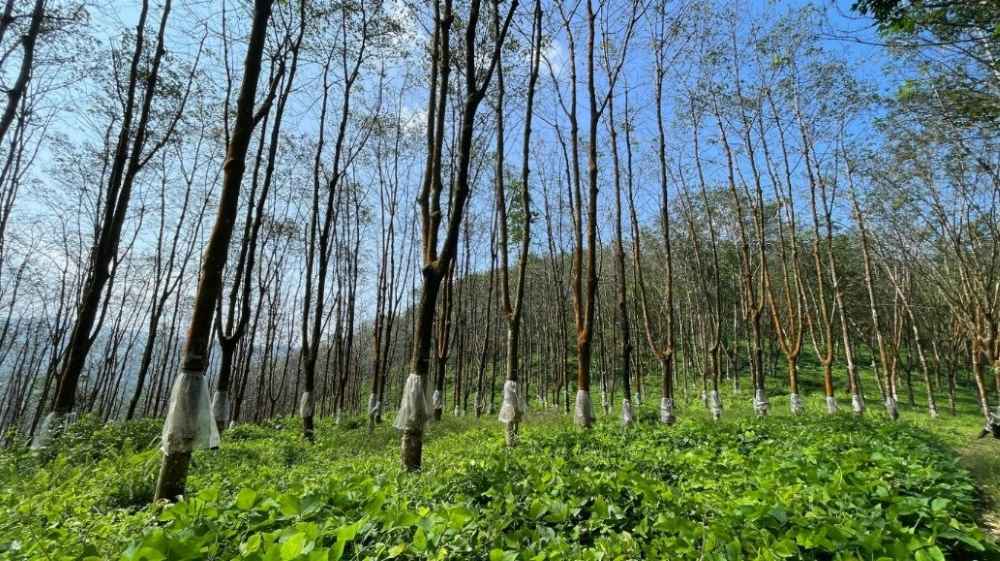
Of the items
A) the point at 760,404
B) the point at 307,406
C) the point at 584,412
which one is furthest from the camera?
the point at 760,404

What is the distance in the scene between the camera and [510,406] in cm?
726

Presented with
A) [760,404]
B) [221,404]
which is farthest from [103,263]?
[760,404]

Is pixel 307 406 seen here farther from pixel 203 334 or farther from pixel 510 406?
pixel 203 334

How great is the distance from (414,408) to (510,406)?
8.89 ft

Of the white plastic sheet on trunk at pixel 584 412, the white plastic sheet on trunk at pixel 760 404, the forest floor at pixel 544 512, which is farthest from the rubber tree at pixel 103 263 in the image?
Answer: the white plastic sheet on trunk at pixel 760 404

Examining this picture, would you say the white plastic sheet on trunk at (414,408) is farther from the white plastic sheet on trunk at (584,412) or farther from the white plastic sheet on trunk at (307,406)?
the white plastic sheet on trunk at (307,406)

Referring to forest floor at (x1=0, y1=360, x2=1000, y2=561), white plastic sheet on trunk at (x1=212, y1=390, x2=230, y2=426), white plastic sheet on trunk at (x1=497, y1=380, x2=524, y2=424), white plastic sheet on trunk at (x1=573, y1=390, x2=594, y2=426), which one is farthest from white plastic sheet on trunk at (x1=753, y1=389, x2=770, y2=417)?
white plastic sheet on trunk at (x1=212, y1=390, x2=230, y2=426)

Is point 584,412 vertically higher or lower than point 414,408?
lower

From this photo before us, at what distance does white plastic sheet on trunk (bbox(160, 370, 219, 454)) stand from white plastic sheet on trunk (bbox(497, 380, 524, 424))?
4.35m

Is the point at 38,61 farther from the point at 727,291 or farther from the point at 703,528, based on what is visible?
the point at 727,291

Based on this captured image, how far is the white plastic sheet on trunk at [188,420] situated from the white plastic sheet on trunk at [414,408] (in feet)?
6.15

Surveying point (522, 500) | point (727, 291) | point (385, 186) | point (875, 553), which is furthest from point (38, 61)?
point (727, 291)

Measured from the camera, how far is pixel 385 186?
1605 cm

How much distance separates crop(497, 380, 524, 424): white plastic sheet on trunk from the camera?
23.3ft
